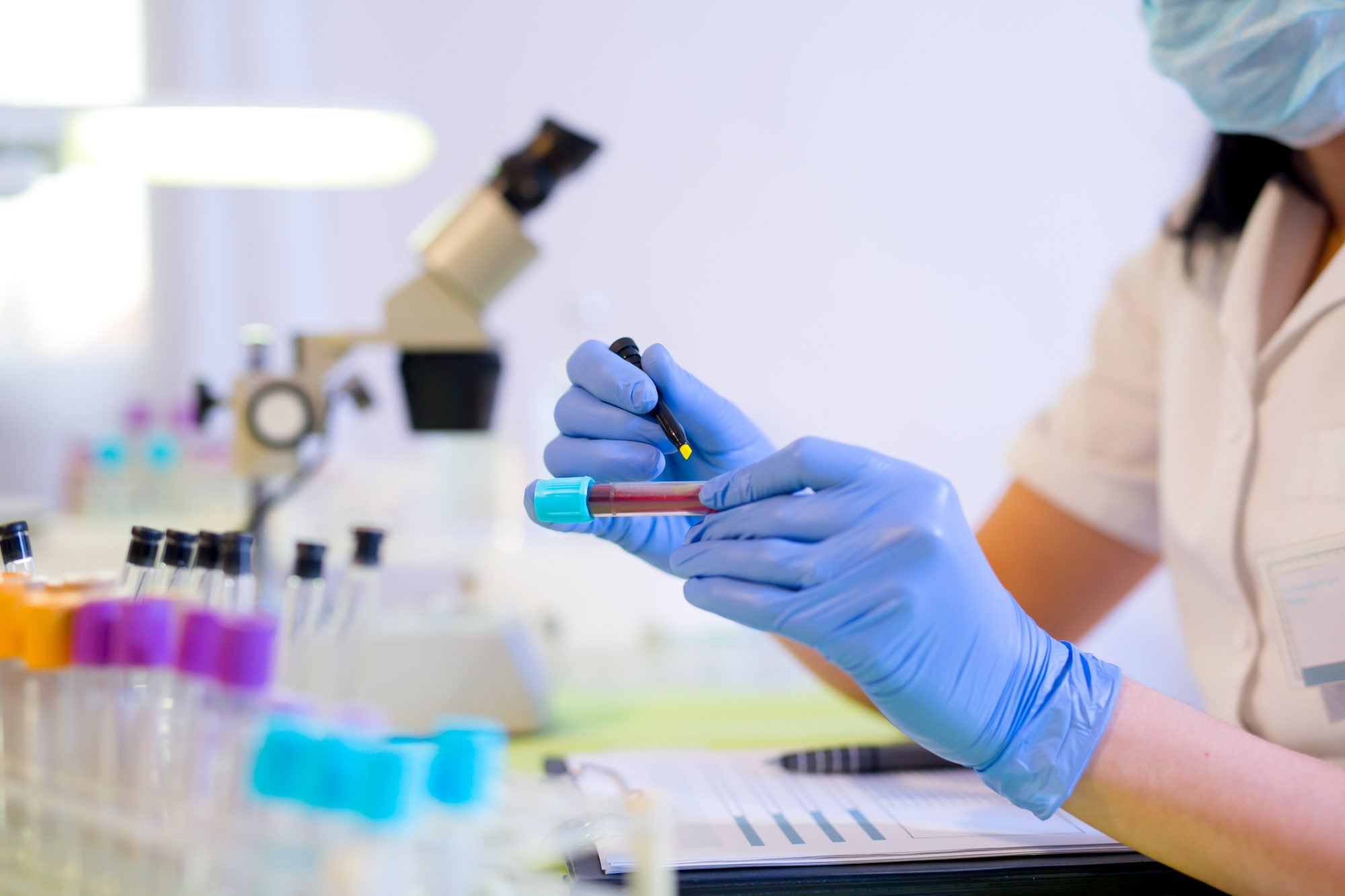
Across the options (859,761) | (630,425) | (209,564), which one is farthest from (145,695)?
(859,761)

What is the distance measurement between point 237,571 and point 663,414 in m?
0.30

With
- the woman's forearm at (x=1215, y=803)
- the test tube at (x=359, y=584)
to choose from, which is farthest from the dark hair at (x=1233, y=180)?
the test tube at (x=359, y=584)

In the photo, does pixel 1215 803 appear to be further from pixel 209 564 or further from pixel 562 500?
pixel 209 564

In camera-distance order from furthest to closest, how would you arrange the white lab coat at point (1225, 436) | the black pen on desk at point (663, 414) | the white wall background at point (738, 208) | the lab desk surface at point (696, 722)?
the white wall background at point (738, 208)
the lab desk surface at point (696, 722)
the white lab coat at point (1225, 436)
the black pen on desk at point (663, 414)

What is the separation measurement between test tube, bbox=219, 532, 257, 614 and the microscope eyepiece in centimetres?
62

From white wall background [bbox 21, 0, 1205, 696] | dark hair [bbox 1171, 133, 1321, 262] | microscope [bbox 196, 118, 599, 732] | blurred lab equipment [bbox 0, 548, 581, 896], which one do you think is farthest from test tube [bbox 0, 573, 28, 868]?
white wall background [bbox 21, 0, 1205, 696]

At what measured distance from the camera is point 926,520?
0.55m

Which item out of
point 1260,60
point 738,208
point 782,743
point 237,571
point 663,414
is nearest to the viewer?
point 237,571

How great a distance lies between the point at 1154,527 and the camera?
1.04 meters

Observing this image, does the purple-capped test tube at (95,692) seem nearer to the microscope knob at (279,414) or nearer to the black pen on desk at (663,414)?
the black pen on desk at (663,414)

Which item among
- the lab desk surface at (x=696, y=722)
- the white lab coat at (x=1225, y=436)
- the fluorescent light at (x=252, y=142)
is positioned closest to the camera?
the white lab coat at (x=1225, y=436)

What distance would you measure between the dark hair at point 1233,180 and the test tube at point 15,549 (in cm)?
109

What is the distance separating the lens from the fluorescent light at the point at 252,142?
1.22 meters

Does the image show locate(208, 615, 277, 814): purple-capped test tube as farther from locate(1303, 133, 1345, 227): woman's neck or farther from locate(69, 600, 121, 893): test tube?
locate(1303, 133, 1345, 227): woman's neck
